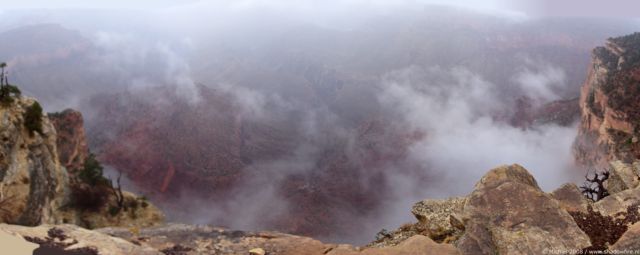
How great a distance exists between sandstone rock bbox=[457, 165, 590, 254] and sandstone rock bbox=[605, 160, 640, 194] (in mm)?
10444

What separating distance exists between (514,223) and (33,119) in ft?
106

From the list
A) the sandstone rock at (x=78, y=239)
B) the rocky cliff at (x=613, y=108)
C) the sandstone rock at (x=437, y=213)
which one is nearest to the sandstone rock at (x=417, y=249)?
the sandstone rock at (x=437, y=213)

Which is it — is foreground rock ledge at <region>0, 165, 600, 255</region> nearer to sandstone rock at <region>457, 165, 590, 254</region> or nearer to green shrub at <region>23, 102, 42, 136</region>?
sandstone rock at <region>457, 165, 590, 254</region>

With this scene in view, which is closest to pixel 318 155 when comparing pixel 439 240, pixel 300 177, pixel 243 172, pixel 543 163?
pixel 300 177

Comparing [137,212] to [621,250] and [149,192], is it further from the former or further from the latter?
[149,192]

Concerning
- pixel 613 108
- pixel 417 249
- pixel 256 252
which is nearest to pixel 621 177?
pixel 417 249

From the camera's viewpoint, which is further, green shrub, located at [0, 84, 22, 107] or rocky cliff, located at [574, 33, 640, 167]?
rocky cliff, located at [574, 33, 640, 167]

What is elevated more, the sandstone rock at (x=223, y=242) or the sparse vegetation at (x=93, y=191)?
the sparse vegetation at (x=93, y=191)

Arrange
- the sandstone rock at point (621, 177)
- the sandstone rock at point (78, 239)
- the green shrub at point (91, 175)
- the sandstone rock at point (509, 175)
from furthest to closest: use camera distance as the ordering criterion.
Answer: the green shrub at point (91, 175)
the sandstone rock at point (621, 177)
the sandstone rock at point (509, 175)
the sandstone rock at point (78, 239)

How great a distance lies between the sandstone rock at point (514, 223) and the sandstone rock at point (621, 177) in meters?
10.4

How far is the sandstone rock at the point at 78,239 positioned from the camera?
1213 cm

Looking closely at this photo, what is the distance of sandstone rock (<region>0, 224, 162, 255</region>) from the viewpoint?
39.8 ft

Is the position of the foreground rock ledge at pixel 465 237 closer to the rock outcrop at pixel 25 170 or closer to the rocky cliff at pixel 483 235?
the rocky cliff at pixel 483 235

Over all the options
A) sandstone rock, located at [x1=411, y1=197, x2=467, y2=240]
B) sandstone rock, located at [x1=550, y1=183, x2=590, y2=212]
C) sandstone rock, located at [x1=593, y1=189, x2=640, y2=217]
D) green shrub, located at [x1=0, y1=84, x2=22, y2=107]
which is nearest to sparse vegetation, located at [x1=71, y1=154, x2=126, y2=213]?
green shrub, located at [x1=0, y1=84, x2=22, y2=107]
